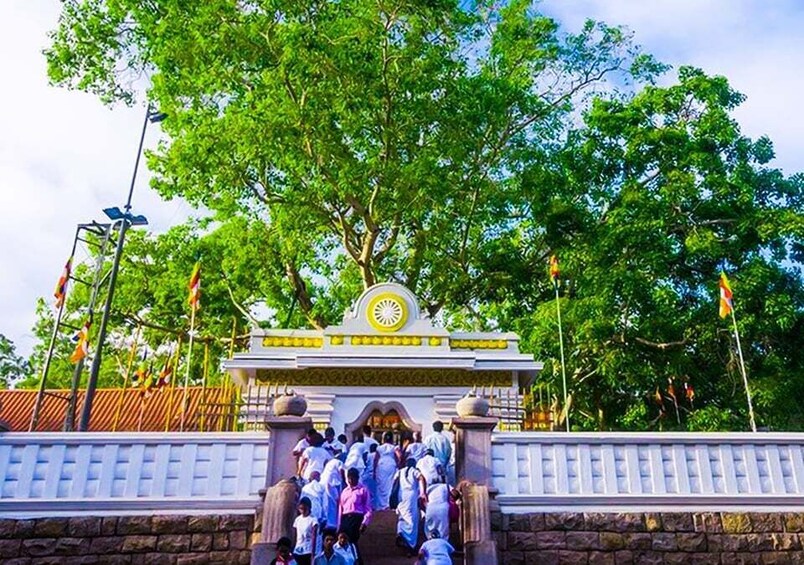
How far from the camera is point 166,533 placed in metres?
7.68

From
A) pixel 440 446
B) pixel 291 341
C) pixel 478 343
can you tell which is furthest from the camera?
pixel 478 343

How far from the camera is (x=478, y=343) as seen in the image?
570 inches

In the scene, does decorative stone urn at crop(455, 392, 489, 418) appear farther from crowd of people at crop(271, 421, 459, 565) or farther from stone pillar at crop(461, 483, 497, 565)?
stone pillar at crop(461, 483, 497, 565)

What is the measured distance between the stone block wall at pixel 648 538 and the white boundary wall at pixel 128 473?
2.91 metres

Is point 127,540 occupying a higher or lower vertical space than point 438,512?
lower

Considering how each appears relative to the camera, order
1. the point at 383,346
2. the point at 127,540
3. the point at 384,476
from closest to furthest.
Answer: the point at 127,540, the point at 384,476, the point at 383,346

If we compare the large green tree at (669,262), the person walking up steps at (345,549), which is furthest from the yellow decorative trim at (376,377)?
the person walking up steps at (345,549)

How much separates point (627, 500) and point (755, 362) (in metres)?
8.69

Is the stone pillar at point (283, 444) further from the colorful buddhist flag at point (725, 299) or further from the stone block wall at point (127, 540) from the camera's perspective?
the colorful buddhist flag at point (725, 299)

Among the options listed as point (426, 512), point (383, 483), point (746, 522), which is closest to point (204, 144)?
point (383, 483)

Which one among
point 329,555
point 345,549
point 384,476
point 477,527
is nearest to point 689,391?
point 384,476

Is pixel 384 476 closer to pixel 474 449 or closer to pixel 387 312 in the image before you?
pixel 474 449

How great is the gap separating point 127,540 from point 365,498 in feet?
8.35

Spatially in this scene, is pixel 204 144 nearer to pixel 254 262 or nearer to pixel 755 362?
pixel 254 262
